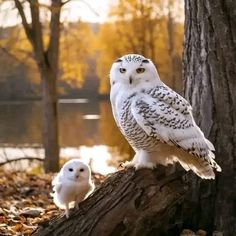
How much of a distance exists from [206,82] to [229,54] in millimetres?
289

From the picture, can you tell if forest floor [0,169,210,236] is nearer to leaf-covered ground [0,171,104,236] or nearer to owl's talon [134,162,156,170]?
leaf-covered ground [0,171,104,236]

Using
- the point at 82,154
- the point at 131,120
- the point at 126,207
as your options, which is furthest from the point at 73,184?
the point at 82,154

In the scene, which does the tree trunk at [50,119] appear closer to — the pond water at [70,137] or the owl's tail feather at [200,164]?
the pond water at [70,137]

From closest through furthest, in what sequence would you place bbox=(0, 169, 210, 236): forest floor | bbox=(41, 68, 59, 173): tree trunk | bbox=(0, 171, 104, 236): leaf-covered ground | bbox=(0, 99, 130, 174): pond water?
bbox=(0, 169, 210, 236): forest floor, bbox=(0, 171, 104, 236): leaf-covered ground, bbox=(41, 68, 59, 173): tree trunk, bbox=(0, 99, 130, 174): pond water

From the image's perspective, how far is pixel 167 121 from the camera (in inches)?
146

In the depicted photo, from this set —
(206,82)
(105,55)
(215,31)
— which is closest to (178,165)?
(206,82)

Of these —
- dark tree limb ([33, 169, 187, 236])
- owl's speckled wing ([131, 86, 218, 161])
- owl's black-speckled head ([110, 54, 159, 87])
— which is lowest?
dark tree limb ([33, 169, 187, 236])

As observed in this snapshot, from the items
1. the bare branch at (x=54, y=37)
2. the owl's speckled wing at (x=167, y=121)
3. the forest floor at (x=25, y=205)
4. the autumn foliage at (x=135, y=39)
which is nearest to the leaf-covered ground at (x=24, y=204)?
the forest floor at (x=25, y=205)

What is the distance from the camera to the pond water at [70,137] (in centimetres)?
1457

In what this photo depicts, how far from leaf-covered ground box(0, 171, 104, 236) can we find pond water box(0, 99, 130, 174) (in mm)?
4410

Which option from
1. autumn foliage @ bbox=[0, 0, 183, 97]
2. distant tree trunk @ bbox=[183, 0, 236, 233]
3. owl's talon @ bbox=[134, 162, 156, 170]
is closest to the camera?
owl's talon @ bbox=[134, 162, 156, 170]

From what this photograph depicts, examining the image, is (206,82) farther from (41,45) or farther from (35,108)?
(35,108)

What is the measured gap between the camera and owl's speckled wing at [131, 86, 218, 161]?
368 centimetres

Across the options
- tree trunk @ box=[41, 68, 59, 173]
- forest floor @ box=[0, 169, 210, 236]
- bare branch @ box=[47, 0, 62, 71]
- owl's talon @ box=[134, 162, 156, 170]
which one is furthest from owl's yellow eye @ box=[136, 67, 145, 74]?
tree trunk @ box=[41, 68, 59, 173]
